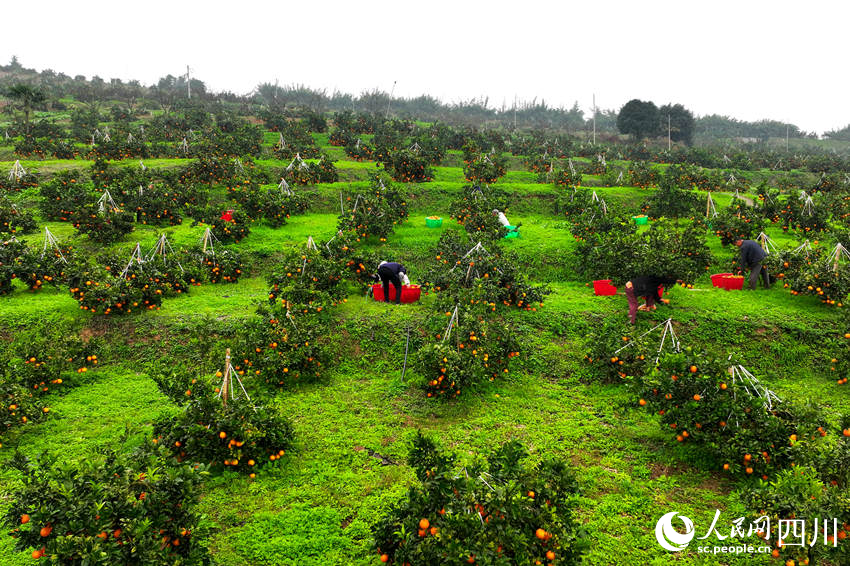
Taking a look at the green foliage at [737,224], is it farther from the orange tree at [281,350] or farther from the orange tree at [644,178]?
the orange tree at [281,350]

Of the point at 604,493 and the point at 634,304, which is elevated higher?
the point at 634,304

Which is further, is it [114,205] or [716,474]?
[114,205]

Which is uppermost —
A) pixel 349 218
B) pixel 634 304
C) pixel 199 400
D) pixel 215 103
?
pixel 215 103

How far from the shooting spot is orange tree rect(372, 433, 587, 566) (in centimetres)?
358

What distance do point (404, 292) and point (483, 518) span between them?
685 centimetres

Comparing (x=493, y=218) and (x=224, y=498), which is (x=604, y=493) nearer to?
(x=224, y=498)

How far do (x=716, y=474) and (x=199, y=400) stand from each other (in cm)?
622

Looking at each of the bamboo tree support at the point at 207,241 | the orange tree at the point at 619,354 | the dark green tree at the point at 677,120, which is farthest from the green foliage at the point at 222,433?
the dark green tree at the point at 677,120

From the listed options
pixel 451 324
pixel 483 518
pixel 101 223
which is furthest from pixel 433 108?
pixel 483 518

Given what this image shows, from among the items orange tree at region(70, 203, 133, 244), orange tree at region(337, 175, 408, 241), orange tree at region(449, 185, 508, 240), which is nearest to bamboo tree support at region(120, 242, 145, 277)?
orange tree at region(70, 203, 133, 244)

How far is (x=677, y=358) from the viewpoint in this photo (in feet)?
19.0

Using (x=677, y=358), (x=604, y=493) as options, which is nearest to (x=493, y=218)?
(x=677, y=358)

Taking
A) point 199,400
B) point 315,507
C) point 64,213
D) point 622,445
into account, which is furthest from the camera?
point 64,213

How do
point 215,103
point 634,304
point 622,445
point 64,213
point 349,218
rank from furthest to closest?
point 215,103 → point 64,213 → point 349,218 → point 634,304 → point 622,445
